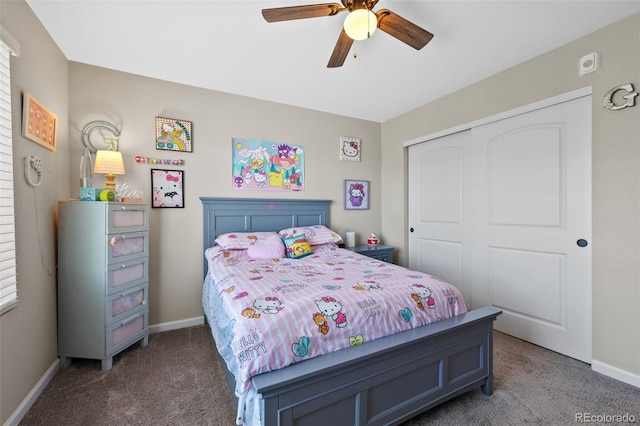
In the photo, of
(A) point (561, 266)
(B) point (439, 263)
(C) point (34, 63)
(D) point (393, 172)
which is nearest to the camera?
(C) point (34, 63)

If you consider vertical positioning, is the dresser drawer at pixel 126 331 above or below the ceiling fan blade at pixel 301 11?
below

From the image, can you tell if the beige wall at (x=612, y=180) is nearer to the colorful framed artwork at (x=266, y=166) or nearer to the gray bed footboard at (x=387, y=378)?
the gray bed footboard at (x=387, y=378)

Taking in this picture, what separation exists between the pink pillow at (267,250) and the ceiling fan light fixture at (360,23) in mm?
1805

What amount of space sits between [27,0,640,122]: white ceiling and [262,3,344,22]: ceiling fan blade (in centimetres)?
30

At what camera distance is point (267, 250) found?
2.55m

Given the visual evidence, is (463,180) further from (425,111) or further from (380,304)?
(380,304)

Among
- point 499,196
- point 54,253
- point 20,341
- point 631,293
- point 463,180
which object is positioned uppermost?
point 463,180

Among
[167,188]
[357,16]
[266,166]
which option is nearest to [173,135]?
[167,188]

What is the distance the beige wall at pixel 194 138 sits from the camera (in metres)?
2.44

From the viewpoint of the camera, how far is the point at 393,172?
377cm

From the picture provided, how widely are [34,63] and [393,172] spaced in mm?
3548

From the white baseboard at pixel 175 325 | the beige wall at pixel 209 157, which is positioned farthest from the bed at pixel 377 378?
the white baseboard at pixel 175 325

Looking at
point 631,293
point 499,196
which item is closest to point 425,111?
point 499,196

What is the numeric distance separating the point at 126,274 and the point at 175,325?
0.87m
